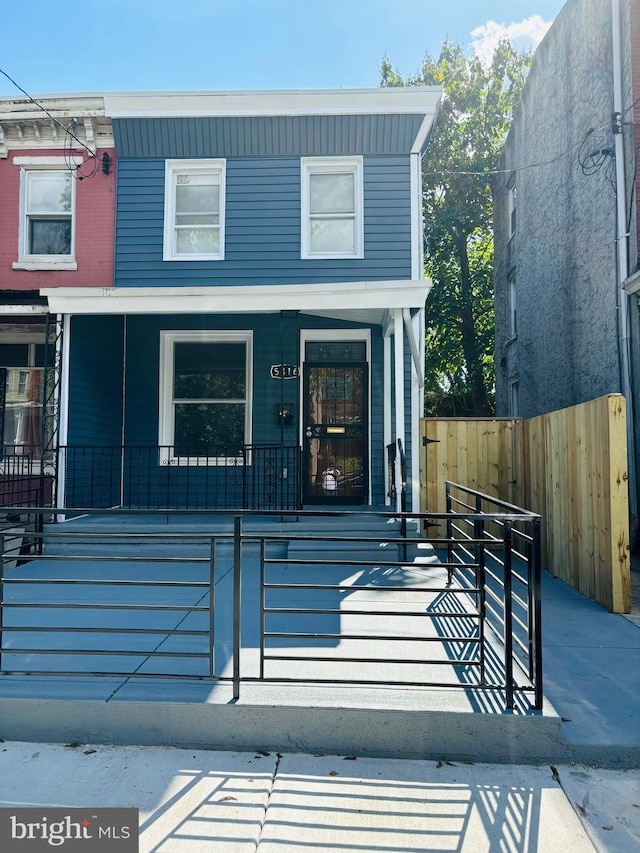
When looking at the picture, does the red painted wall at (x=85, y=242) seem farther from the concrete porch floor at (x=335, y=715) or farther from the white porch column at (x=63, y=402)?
the concrete porch floor at (x=335, y=715)

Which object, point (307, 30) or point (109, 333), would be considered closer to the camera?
point (109, 333)

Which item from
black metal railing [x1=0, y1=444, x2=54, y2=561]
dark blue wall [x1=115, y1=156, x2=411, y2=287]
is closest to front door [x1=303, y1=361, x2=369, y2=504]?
dark blue wall [x1=115, y1=156, x2=411, y2=287]

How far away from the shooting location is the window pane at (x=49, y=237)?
880cm

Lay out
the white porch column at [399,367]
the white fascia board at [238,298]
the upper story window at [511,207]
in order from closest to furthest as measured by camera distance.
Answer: the white porch column at [399,367]
the white fascia board at [238,298]
the upper story window at [511,207]

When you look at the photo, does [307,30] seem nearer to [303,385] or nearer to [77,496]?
[303,385]

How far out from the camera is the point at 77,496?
25.9ft

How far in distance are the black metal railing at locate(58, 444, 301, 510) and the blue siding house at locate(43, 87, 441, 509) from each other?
0.03m

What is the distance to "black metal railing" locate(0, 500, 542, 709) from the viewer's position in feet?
9.63

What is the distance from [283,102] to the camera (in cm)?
819

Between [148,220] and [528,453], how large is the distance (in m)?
6.21

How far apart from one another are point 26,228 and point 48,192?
65 centimetres

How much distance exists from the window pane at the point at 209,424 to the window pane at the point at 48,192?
358 cm

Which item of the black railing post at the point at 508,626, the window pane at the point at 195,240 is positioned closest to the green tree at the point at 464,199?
the window pane at the point at 195,240

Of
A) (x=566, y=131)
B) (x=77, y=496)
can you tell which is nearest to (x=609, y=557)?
(x=77, y=496)
